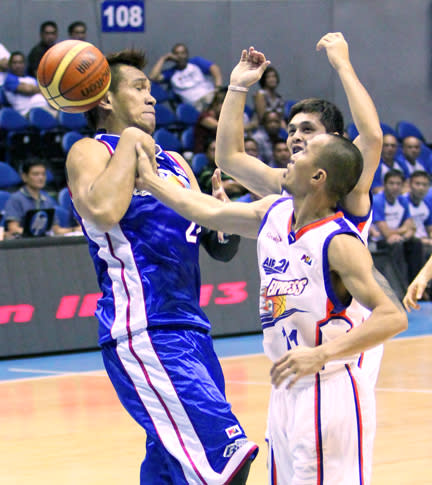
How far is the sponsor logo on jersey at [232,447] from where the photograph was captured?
356 centimetres

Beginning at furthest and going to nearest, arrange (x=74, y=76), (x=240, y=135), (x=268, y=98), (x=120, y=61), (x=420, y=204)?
(x=268, y=98) < (x=420, y=204) < (x=240, y=135) < (x=120, y=61) < (x=74, y=76)

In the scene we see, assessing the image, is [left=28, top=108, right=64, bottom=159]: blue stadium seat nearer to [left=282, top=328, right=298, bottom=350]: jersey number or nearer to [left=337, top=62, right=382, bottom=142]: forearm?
[left=337, top=62, right=382, bottom=142]: forearm

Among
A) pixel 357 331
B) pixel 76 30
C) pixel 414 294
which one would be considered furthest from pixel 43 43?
pixel 357 331

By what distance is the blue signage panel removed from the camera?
1392 centimetres

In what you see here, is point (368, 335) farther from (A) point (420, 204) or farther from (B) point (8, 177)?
(A) point (420, 204)

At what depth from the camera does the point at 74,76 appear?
3908mm

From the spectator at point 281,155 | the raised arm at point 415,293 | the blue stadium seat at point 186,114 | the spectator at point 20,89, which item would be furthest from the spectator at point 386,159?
the raised arm at point 415,293

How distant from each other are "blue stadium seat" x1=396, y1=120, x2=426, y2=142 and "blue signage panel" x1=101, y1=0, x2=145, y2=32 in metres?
4.46

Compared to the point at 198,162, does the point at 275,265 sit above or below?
above

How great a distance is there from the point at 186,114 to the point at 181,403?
10463mm

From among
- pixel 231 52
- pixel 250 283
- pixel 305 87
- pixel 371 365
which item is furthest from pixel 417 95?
pixel 371 365

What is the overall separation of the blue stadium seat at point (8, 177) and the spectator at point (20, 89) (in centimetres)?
125

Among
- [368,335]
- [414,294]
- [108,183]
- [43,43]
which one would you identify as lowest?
[414,294]

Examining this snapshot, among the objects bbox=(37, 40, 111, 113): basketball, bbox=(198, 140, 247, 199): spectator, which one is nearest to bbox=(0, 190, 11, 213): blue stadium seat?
bbox=(198, 140, 247, 199): spectator
